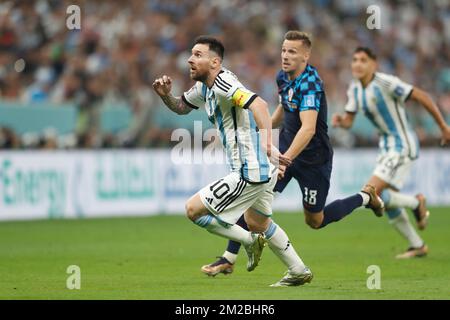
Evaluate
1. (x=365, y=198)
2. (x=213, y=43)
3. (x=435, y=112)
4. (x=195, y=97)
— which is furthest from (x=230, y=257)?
(x=435, y=112)

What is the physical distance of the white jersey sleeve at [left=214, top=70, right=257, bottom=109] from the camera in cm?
876

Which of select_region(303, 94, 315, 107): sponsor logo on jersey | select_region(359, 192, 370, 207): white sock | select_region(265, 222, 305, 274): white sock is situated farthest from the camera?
select_region(359, 192, 370, 207): white sock

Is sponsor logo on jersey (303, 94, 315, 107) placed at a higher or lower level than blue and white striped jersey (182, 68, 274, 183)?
higher

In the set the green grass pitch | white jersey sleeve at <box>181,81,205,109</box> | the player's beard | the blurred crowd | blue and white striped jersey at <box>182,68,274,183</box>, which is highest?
the blurred crowd

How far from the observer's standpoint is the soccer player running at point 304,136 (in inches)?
385

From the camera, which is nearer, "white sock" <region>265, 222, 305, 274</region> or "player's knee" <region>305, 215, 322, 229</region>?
"white sock" <region>265, 222, 305, 274</region>

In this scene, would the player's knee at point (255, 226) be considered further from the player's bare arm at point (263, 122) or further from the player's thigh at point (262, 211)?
the player's bare arm at point (263, 122)

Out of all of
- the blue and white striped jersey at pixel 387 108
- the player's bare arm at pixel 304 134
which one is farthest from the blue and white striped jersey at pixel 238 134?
the blue and white striped jersey at pixel 387 108

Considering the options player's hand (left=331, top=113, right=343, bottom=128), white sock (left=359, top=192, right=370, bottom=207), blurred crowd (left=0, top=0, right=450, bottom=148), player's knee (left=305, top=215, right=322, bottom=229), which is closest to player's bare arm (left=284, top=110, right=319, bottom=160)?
player's knee (left=305, top=215, right=322, bottom=229)

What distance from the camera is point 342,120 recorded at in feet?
42.1

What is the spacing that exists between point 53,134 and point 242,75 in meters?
5.87

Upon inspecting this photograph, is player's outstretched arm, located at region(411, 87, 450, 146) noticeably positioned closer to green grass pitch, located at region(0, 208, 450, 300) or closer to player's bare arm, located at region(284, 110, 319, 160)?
green grass pitch, located at region(0, 208, 450, 300)

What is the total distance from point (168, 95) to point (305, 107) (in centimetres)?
139
